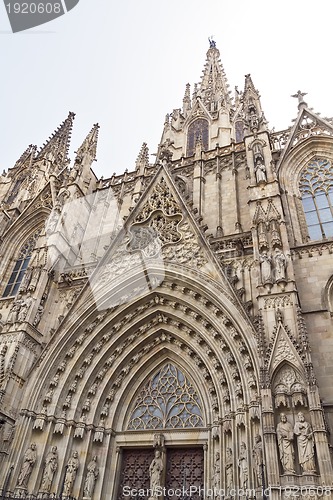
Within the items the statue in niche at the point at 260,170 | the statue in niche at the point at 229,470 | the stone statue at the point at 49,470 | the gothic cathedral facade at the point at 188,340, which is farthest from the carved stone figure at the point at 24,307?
the statue in niche at the point at 260,170

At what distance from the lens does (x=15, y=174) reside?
21406mm

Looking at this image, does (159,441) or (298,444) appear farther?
(159,441)

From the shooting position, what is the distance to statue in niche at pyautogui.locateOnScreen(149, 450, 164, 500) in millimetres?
9264

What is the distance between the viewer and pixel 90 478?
9.50 meters

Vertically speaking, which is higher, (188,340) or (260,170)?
(260,170)

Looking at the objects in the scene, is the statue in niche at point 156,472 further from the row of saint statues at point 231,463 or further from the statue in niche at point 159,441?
the statue in niche at point 159,441

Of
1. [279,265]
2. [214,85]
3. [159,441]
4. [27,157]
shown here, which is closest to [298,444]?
[279,265]

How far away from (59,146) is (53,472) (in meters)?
18.9

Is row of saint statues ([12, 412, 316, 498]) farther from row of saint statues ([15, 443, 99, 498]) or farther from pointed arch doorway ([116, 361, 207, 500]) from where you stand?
pointed arch doorway ([116, 361, 207, 500])

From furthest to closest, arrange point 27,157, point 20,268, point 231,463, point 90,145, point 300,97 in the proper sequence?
point 27,157, point 90,145, point 20,268, point 300,97, point 231,463

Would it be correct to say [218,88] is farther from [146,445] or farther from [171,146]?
[146,445]

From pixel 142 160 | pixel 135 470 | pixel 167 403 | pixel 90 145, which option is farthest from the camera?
pixel 90 145

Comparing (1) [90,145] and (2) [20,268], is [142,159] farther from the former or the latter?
(2) [20,268]

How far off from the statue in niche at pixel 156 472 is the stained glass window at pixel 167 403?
767mm
